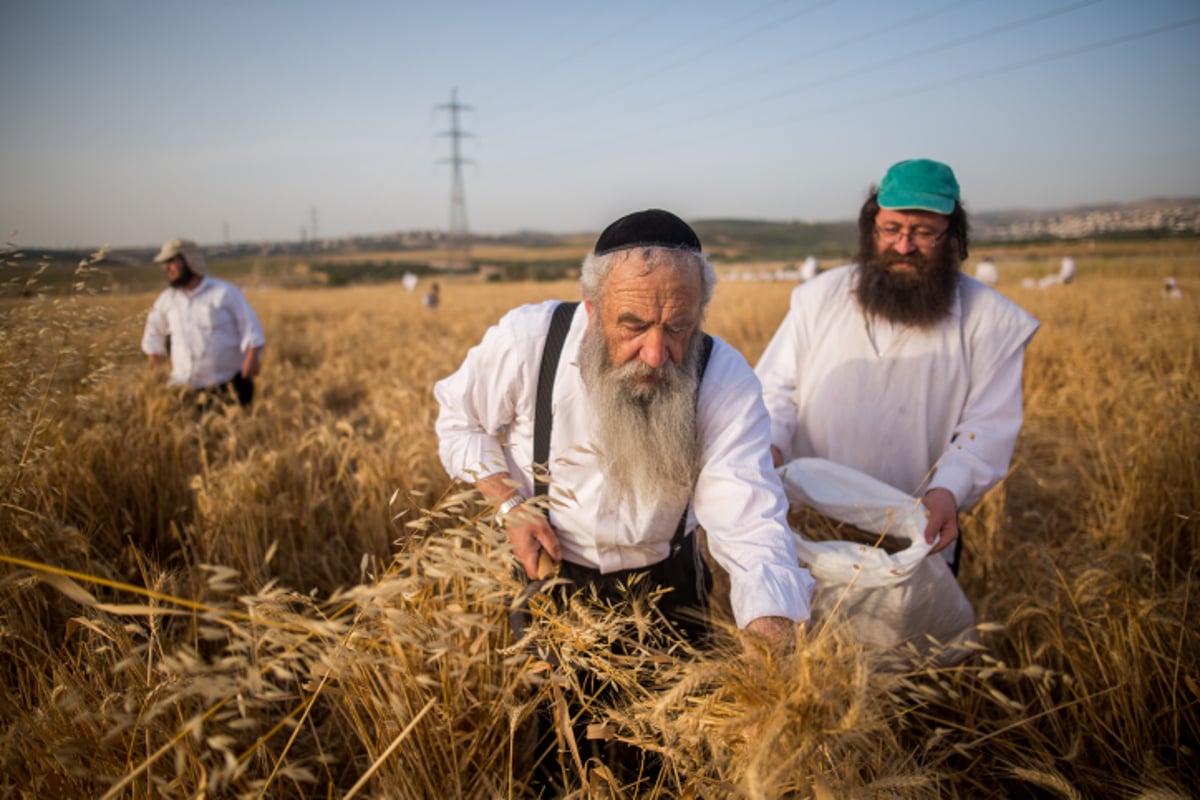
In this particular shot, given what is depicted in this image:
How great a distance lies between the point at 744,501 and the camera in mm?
1504

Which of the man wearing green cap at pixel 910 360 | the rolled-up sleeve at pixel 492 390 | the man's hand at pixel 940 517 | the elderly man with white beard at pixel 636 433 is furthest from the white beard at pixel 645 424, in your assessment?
the man wearing green cap at pixel 910 360

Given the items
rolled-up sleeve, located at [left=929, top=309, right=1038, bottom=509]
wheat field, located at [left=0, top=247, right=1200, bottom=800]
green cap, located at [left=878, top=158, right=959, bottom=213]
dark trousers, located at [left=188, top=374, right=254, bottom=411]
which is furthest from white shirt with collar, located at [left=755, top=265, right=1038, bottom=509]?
dark trousers, located at [left=188, top=374, right=254, bottom=411]

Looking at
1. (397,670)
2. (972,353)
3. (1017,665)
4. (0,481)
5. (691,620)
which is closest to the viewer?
(397,670)

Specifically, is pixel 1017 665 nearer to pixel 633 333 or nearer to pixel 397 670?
pixel 633 333

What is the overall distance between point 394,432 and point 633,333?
2.62m

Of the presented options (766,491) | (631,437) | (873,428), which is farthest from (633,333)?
(873,428)

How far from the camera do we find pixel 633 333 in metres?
1.55

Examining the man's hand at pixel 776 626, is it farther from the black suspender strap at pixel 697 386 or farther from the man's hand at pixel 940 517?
the man's hand at pixel 940 517

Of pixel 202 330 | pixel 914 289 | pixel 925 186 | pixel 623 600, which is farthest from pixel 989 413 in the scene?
pixel 202 330

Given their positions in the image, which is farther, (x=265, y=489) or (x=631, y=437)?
(x=265, y=489)

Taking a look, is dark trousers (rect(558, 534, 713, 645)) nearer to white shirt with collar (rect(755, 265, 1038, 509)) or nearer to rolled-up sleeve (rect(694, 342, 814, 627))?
rolled-up sleeve (rect(694, 342, 814, 627))

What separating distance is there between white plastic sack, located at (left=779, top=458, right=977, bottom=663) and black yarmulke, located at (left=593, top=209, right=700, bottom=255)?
3.46 feet

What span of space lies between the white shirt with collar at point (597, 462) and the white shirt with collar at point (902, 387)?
1.05 meters

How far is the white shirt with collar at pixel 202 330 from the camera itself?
15.3 feet
